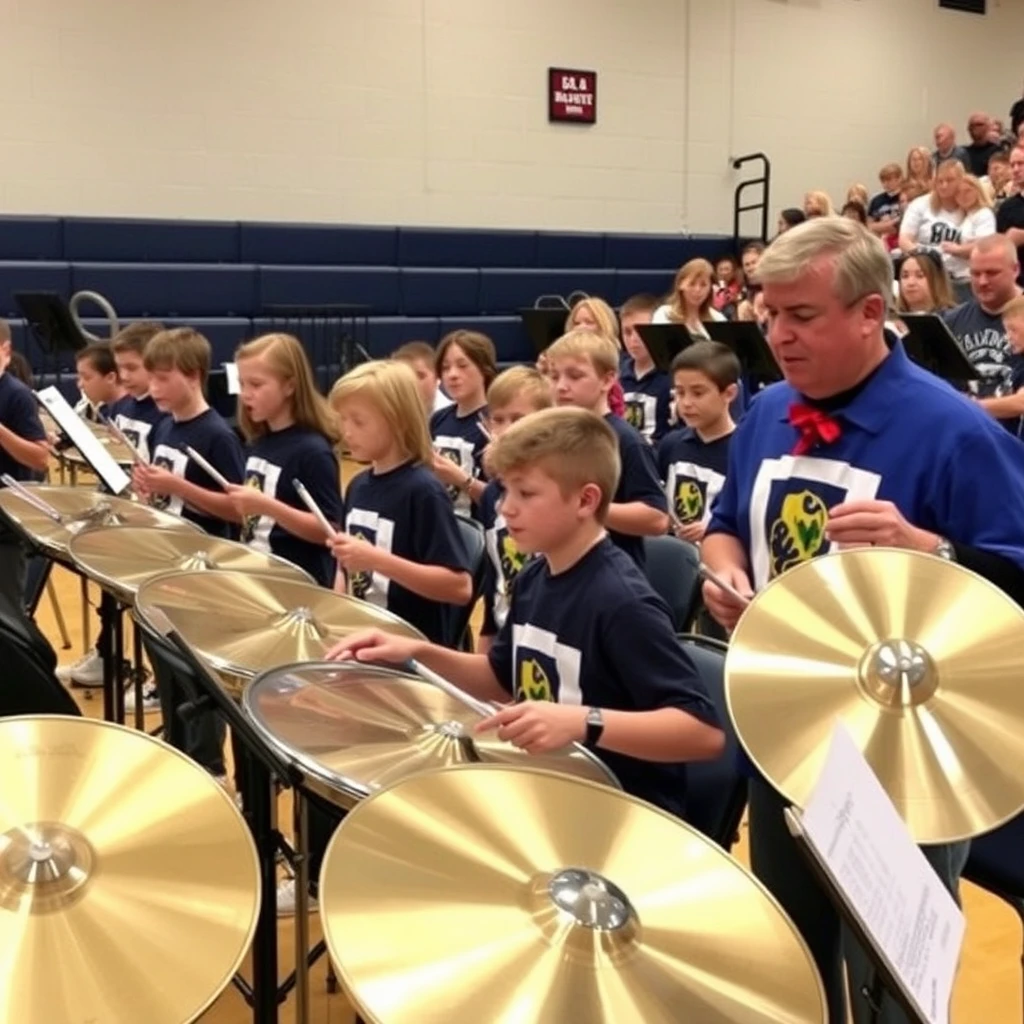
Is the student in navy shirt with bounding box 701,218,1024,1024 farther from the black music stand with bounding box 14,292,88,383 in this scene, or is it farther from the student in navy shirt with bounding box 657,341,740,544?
the black music stand with bounding box 14,292,88,383

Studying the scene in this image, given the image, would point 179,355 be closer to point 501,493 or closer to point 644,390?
point 501,493

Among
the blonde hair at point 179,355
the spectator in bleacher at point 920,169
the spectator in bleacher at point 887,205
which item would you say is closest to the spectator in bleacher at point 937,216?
the spectator in bleacher at point 887,205

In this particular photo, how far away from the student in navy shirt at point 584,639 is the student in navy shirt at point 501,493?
631mm

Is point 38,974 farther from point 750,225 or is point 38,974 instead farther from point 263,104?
point 750,225

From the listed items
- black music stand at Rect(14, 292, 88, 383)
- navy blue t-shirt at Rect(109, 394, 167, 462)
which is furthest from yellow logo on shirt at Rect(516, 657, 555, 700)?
black music stand at Rect(14, 292, 88, 383)

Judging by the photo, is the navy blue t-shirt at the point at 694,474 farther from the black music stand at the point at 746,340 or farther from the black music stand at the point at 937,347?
the black music stand at the point at 746,340

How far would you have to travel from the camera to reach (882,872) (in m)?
0.88

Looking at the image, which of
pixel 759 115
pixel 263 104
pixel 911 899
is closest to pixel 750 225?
pixel 759 115

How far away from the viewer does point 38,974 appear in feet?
2.64

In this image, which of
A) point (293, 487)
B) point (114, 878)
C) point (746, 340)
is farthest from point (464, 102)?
point (114, 878)

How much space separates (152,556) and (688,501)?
4.98 ft

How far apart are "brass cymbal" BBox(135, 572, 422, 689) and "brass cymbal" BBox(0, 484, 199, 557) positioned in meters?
0.62

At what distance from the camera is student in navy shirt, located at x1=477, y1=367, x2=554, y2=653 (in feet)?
8.62

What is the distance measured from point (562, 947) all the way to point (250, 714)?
570 mm
